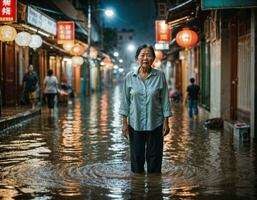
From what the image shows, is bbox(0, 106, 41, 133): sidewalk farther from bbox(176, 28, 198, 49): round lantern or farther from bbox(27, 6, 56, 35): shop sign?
bbox(176, 28, 198, 49): round lantern

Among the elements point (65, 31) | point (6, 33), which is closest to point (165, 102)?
point (6, 33)

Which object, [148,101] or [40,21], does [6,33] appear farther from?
[148,101]

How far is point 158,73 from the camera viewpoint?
9547mm

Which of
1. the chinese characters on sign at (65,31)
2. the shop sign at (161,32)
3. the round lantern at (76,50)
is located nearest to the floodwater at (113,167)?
the chinese characters on sign at (65,31)

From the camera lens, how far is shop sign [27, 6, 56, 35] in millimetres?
20859

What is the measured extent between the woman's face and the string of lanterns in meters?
11.6

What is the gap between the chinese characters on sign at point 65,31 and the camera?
3067 cm

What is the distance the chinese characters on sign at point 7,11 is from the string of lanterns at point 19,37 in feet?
5.96

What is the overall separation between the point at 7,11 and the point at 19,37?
13.5 feet

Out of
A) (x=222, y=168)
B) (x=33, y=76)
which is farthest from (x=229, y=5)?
(x=33, y=76)

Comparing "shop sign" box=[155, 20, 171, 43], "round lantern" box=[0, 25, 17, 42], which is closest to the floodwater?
"round lantern" box=[0, 25, 17, 42]

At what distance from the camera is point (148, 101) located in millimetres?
9406

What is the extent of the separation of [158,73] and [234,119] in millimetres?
10228

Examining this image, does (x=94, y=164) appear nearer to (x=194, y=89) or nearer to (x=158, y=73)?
(x=158, y=73)
